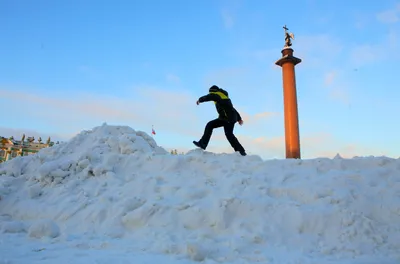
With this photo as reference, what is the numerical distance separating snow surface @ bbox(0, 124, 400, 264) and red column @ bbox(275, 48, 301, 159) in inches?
327

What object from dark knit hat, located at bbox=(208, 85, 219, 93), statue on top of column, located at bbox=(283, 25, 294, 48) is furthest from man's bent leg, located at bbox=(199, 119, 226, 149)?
statue on top of column, located at bbox=(283, 25, 294, 48)

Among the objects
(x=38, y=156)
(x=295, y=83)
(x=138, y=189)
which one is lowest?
(x=138, y=189)

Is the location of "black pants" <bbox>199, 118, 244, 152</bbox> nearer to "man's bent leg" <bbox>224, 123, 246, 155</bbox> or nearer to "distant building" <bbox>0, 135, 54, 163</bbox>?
"man's bent leg" <bbox>224, 123, 246, 155</bbox>

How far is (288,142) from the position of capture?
1369 centimetres

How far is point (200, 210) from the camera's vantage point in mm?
4082

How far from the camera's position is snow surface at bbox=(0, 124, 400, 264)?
3.23 m

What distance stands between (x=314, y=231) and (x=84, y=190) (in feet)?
12.3

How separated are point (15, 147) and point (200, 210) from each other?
1371 inches

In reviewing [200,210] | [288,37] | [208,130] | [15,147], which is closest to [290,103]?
[288,37]

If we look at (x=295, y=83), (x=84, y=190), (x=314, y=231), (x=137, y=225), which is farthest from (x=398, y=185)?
(x=295, y=83)

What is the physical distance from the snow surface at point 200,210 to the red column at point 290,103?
8.31 metres

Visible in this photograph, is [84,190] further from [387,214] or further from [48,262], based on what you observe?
[387,214]

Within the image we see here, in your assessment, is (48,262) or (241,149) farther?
(241,149)

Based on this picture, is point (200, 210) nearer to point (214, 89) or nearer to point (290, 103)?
point (214, 89)
